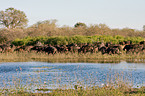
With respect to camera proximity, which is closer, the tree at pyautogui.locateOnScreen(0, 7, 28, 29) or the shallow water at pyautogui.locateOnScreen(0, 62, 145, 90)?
the shallow water at pyautogui.locateOnScreen(0, 62, 145, 90)

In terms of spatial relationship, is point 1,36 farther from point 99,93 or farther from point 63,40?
point 99,93

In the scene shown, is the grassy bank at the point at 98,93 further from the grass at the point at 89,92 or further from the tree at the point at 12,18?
the tree at the point at 12,18

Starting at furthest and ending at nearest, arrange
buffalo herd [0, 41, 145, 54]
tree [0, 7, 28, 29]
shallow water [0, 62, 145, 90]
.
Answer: tree [0, 7, 28, 29] → buffalo herd [0, 41, 145, 54] → shallow water [0, 62, 145, 90]

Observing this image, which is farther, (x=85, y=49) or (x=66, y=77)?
(x=85, y=49)

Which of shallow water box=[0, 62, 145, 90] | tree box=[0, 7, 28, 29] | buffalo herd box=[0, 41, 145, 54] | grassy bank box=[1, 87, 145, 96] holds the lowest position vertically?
grassy bank box=[1, 87, 145, 96]

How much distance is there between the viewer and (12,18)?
278 ft

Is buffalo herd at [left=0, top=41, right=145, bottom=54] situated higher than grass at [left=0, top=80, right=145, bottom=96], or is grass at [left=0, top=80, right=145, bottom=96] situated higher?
buffalo herd at [left=0, top=41, right=145, bottom=54]

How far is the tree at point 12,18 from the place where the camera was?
84131 mm

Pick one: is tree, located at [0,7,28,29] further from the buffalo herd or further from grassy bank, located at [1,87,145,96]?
grassy bank, located at [1,87,145,96]

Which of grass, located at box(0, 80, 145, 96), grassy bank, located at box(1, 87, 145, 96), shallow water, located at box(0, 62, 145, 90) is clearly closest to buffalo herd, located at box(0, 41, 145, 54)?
shallow water, located at box(0, 62, 145, 90)

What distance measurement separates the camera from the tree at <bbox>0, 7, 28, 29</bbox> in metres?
84.1

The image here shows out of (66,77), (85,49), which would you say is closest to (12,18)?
(85,49)

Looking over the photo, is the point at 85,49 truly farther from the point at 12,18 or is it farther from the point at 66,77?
the point at 12,18

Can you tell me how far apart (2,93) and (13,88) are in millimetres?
1342
